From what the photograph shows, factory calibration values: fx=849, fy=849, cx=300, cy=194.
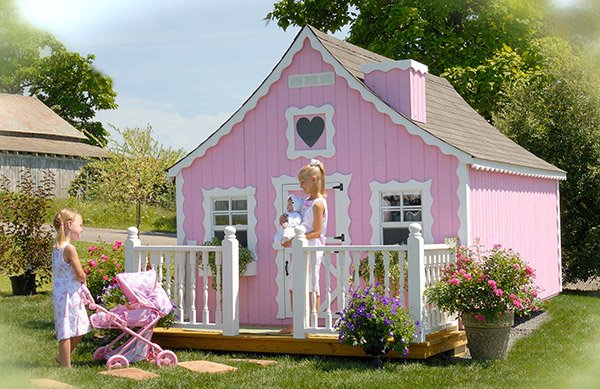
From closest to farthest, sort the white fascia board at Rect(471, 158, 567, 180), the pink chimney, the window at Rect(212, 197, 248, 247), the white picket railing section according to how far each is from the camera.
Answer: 1. the white picket railing section
2. the white fascia board at Rect(471, 158, 567, 180)
3. the pink chimney
4. the window at Rect(212, 197, 248, 247)

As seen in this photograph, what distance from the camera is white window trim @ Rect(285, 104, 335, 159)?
33.8ft

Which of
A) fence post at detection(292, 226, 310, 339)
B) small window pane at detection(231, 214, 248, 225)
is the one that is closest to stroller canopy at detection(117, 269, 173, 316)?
fence post at detection(292, 226, 310, 339)

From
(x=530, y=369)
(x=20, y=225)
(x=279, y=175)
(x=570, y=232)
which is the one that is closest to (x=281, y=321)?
(x=279, y=175)

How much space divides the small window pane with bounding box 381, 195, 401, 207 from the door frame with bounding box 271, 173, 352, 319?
436 mm

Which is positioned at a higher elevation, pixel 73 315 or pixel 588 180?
pixel 588 180

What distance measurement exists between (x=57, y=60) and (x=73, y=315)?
4546 millimetres

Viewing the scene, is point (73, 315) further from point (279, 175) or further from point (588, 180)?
point (588, 180)

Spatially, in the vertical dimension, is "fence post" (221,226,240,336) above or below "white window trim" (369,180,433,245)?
below

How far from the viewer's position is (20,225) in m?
15.7

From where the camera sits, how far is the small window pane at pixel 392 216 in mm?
9961

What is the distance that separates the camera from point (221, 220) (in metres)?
10.9

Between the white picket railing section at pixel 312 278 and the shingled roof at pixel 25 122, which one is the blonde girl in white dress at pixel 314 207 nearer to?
the white picket railing section at pixel 312 278

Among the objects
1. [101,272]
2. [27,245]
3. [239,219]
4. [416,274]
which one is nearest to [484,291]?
[416,274]

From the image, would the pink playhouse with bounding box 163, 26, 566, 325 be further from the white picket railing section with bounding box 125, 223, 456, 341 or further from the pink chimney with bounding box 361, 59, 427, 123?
the white picket railing section with bounding box 125, 223, 456, 341
